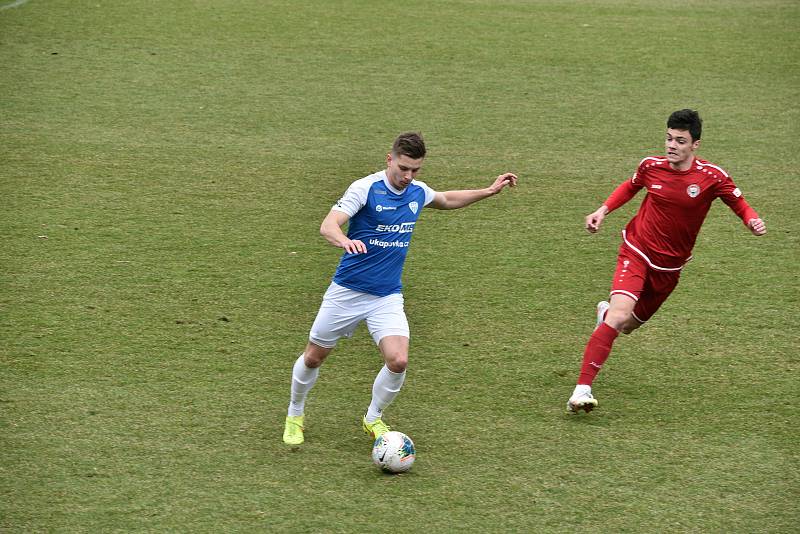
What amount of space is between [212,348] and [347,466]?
79.3 inches

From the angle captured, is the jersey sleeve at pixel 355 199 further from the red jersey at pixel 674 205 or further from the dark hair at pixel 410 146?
the red jersey at pixel 674 205

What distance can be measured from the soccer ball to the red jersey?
235 cm

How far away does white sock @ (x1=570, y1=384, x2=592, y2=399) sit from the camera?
7422 millimetres

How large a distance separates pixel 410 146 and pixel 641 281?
2.14 metres

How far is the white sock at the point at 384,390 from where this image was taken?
685cm

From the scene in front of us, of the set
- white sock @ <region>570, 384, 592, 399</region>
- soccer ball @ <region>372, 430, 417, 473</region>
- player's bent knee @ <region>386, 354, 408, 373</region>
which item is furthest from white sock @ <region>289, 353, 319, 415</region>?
white sock @ <region>570, 384, 592, 399</region>

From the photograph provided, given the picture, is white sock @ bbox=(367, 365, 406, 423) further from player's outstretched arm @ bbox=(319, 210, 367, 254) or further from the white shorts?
player's outstretched arm @ bbox=(319, 210, 367, 254)

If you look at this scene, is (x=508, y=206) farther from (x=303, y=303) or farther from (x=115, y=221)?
(x=115, y=221)

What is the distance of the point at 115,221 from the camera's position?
35.4 feet

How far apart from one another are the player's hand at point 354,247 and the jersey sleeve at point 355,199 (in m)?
0.37

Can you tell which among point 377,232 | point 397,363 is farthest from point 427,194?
point 397,363

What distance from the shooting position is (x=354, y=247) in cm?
631

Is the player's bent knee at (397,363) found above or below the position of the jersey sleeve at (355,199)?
below

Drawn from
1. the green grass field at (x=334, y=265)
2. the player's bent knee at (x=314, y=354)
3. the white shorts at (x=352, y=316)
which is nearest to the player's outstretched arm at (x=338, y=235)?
the white shorts at (x=352, y=316)
